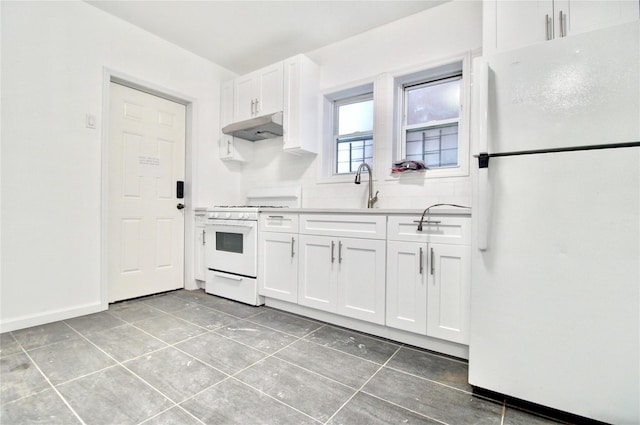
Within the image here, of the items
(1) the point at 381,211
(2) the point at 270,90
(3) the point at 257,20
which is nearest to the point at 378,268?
(1) the point at 381,211

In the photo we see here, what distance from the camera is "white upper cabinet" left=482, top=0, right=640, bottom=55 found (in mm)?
1471

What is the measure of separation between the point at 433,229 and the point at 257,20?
2481 millimetres

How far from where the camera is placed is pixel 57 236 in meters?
2.38

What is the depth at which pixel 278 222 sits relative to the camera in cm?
267

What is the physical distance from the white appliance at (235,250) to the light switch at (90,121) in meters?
1.23

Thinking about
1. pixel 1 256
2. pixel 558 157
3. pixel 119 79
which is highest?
pixel 119 79

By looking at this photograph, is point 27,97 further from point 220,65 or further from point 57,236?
point 220,65

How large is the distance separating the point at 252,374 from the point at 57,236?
2.06 metres

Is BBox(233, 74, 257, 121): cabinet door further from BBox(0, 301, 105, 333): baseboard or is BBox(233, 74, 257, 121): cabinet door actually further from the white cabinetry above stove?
BBox(0, 301, 105, 333): baseboard

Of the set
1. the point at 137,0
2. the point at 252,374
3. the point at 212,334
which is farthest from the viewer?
the point at 137,0

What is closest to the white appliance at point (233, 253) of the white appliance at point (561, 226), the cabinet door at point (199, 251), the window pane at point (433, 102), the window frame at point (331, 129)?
the cabinet door at point (199, 251)

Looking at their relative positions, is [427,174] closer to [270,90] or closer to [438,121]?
[438,121]

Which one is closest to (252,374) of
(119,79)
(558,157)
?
(558,157)

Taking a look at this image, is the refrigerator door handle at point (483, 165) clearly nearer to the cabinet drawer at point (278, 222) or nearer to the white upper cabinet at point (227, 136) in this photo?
the cabinet drawer at point (278, 222)
